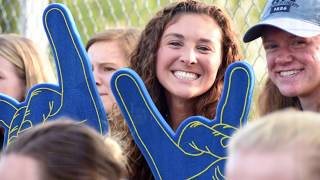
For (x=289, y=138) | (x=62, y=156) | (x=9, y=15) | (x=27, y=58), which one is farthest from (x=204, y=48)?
(x=9, y=15)

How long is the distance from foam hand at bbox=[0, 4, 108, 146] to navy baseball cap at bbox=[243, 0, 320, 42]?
445 millimetres

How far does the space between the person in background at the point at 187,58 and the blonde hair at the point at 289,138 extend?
3.48 feet

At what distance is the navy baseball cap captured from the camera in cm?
185

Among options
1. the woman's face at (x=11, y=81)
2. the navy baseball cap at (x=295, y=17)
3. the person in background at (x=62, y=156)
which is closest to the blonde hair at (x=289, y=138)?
the person in background at (x=62, y=156)

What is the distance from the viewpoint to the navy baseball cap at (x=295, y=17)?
1.85 m

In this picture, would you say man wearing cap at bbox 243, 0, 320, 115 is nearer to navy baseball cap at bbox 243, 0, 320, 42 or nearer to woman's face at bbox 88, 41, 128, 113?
navy baseball cap at bbox 243, 0, 320, 42

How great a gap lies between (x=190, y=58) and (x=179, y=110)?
15 centimetres

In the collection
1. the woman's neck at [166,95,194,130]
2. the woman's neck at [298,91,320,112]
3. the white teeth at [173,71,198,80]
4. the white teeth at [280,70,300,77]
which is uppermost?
the white teeth at [280,70,300,77]

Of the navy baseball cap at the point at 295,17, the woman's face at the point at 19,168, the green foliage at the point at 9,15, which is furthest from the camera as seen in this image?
the green foliage at the point at 9,15

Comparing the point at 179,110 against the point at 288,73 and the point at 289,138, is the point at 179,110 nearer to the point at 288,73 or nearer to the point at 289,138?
the point at 288,73

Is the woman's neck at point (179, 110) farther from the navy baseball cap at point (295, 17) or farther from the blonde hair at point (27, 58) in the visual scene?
the blonde hair at point (27, 58)

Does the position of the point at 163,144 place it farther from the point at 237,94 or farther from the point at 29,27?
the point at 29,27

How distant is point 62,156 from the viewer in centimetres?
133

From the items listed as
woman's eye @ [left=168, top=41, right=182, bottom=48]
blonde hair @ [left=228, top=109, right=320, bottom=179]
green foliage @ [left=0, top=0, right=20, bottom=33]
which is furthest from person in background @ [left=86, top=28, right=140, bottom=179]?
blonde hair @ [left=228, top=109, right=320, bottom=179]
